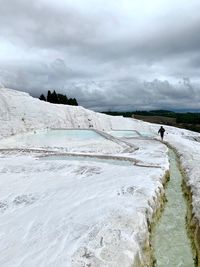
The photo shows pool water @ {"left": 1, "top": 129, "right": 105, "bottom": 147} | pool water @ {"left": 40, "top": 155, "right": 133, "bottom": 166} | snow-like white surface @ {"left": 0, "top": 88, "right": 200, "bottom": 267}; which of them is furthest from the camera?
pool water @ {"left": 1, "top": 129, "right": 105, "bottom": 147}

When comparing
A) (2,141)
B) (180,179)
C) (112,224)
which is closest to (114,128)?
(2,141)

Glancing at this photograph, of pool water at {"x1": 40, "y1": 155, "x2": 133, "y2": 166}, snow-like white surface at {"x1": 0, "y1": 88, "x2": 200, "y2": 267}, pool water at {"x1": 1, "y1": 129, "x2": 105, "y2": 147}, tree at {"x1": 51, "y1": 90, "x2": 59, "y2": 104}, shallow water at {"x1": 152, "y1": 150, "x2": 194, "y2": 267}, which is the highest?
tree at {"x1": 51, "y1": 90, "x2": 59, "y2": 104}

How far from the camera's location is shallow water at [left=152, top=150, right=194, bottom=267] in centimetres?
1222

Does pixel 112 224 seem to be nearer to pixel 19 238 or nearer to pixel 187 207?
pixel 19 238

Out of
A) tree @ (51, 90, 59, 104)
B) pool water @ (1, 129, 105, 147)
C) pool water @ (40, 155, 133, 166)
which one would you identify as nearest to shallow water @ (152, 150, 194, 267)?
pool water @ (40, 155, 133, 166)

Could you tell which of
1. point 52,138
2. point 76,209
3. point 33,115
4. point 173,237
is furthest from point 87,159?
point 33,115

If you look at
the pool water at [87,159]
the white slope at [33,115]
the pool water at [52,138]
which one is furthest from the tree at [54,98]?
the pool water at [87,159]

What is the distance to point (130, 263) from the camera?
34.1 feet

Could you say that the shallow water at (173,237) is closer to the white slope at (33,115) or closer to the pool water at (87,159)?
the pool water at (87,159)

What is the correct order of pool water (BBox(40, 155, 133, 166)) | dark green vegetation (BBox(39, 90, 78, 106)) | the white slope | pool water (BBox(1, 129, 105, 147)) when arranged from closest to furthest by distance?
pool water (BBox(40, 155, 133, 166)) → pool water (BBox(1, 129, 105, 147)) → the white slope → dark green vegetation (BBox(39, 90, 78, 106))

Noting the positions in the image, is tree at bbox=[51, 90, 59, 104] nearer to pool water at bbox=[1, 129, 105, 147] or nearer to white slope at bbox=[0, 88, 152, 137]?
white slope at bbox=[0, 88, 152, 137]

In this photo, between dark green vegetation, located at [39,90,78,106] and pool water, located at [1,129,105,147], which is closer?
pool water, located at [1,129,105,147]

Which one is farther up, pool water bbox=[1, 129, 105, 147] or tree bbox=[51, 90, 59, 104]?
tree bbox=[51, 90, 59, 104]

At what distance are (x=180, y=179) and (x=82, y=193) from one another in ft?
33.7
